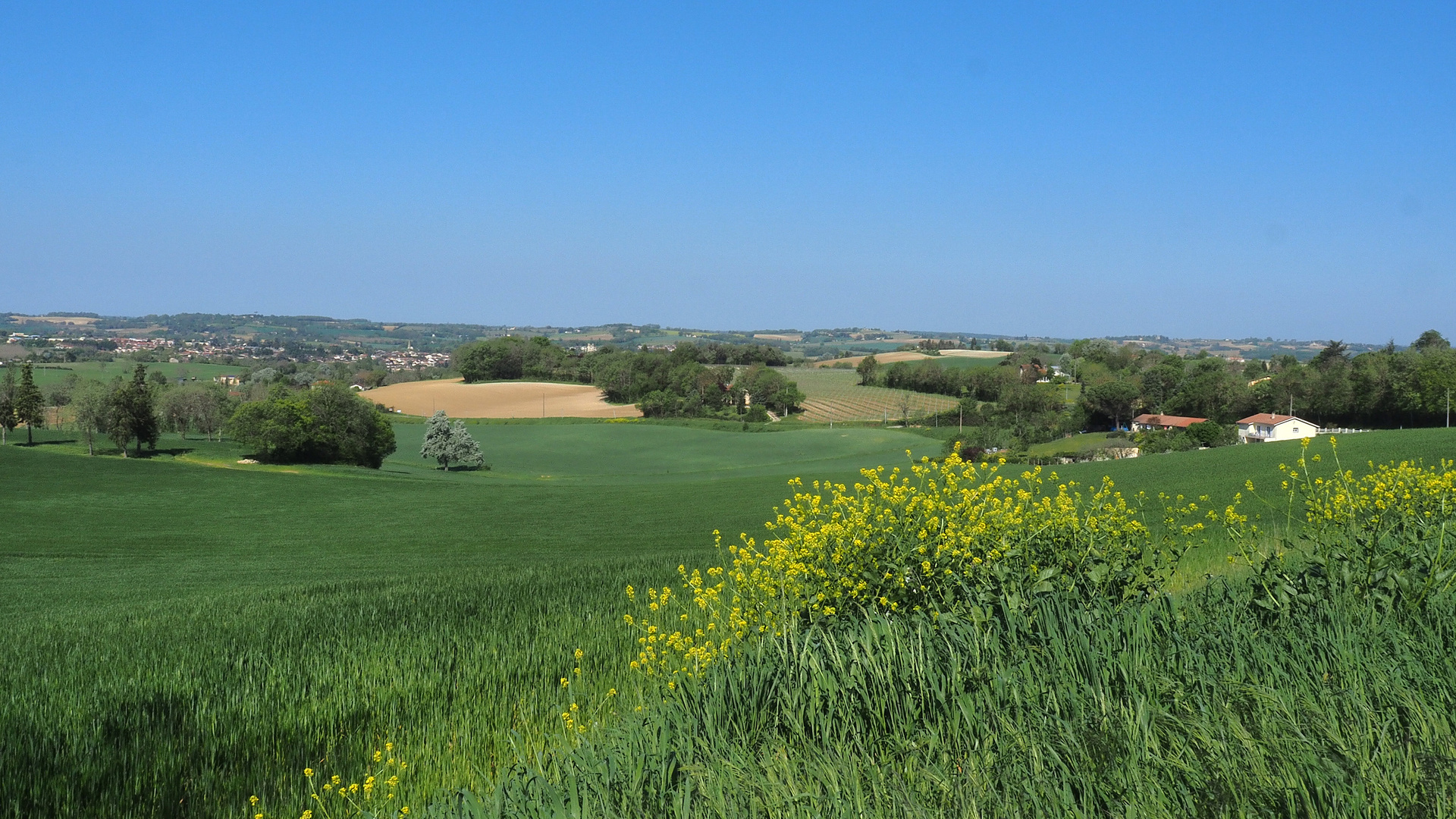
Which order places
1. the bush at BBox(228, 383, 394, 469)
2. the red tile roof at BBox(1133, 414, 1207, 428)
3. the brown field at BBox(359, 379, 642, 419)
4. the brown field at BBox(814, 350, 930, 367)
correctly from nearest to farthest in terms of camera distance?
the bush at BBox(228, 383, 394, 469)
the red tile roof at BBox(1133, 414, 1207, 428)
the brown field at BBox(359, 379, 642, 419)
the brown field at BBox(814, 350, 930, 367)

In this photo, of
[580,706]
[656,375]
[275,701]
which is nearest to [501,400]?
[656,375]

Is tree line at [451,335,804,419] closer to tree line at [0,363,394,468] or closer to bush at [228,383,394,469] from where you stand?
bush at [228,383,394,469]

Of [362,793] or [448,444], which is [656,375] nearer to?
[448,444]

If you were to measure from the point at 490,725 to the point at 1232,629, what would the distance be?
4818 mm

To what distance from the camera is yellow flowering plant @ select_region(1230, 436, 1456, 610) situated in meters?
5.14

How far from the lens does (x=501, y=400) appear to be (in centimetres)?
10700

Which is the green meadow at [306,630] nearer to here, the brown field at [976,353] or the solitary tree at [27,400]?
the solitary tree at [27,400]

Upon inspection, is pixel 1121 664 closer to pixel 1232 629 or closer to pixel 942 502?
pixel 1232 629

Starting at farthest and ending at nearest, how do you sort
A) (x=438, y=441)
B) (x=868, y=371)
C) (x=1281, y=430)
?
(x=868, y=371) → (x=438, y=441) → (x=1281, y=430)

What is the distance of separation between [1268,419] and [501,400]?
77289 mm

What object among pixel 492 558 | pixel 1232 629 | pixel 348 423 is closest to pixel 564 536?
pixel 492 558

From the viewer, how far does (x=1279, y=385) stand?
86.6 metres

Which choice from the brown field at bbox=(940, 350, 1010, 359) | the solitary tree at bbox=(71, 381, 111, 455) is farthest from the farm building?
the solitary tree at bbox=(71, 381, 111, 455)

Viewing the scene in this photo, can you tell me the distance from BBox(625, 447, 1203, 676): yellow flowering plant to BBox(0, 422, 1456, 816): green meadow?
109 centimetres
